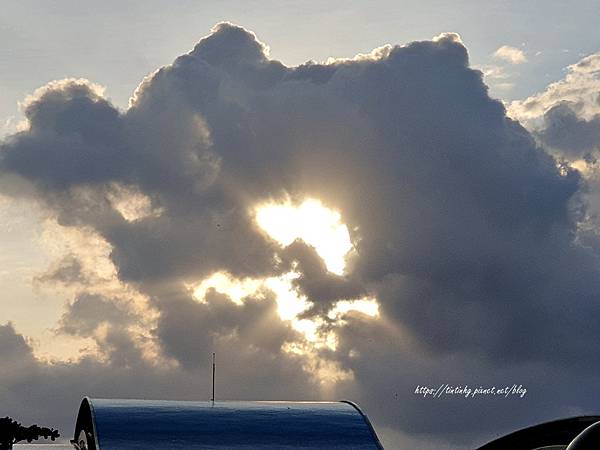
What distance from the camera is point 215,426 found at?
85.5 meters

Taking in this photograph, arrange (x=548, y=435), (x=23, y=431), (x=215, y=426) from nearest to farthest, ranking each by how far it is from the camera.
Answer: (x=548, y=435) → (x=215, y=426) → (x=23, y=431)

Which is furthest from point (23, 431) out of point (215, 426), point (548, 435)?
point (548, 435)

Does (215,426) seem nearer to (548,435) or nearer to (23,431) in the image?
(548,435)

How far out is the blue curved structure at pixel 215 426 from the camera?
8262 cm

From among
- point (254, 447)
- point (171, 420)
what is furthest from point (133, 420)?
point (254, 447)

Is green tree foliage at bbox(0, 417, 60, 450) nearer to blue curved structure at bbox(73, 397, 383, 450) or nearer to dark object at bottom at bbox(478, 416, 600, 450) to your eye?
A: blue curved structure at bbox(73, 397, 383, 450)

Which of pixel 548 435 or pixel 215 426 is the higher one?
pixel 215 426

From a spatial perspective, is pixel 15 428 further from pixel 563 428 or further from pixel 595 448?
pixel 595 448

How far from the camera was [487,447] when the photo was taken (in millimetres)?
69500

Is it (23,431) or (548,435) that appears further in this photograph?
(23,431)

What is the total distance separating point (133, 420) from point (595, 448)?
1971 inches

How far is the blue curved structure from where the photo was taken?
82.6 meters

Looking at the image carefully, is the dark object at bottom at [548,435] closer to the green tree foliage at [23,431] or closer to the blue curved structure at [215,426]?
the blue curved structure at [215,426]

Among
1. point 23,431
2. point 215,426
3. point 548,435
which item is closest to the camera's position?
point 548,435
